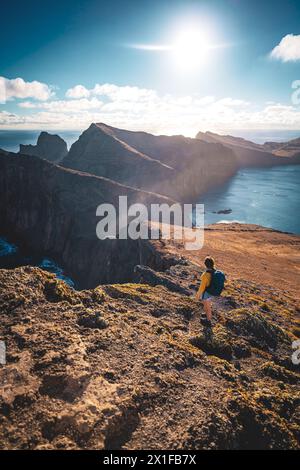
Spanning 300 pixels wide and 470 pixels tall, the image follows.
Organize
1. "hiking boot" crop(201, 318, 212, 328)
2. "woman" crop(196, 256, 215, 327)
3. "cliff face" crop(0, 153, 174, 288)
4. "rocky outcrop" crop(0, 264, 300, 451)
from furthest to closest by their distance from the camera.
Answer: "cliff face" crop(0, 153, 174, 288) → "woman" crop(196, 256, 215, 327) → "hiking boot" crop(201, 318, 212, 328) → "rocky outcrop" crop(0, 264, 300, 451)

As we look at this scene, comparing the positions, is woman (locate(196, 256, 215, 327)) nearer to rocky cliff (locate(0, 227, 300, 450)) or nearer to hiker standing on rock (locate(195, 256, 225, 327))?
hiker standing on rock (locate(195, 256, 225, 327))

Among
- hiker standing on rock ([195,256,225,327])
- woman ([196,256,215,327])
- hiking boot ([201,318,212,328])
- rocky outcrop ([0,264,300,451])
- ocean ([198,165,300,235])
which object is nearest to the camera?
rocky outcrop ([0,264,300,451])

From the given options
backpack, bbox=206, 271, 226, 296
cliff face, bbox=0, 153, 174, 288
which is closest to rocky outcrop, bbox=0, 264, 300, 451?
backpack, bbox=206, 271, 226, 296

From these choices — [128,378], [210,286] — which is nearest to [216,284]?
[210,286]

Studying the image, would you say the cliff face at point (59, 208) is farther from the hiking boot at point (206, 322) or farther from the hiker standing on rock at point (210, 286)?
the hiking boot at point (206, 322)

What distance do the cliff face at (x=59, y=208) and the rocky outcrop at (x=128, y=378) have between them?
6138 cm

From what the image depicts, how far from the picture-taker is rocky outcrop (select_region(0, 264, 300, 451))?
6.30 m

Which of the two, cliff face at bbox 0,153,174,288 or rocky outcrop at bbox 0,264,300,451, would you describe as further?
cliff face at bbox 0,153,174,288

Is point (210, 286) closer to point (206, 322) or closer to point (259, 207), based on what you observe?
point (206, 322)

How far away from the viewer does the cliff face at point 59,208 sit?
86.2 meters

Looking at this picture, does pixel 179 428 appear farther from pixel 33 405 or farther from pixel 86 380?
pixel 33 405

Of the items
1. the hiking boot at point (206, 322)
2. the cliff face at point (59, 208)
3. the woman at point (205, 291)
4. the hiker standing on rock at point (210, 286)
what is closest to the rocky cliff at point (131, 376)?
the hiking boot at point (206, 322)

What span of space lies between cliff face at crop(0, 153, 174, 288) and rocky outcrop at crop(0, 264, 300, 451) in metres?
61.4

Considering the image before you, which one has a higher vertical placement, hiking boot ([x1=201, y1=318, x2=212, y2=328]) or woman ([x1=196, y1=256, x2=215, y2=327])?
woman ([x1=196, y1=256, x2=215, y2=327])
